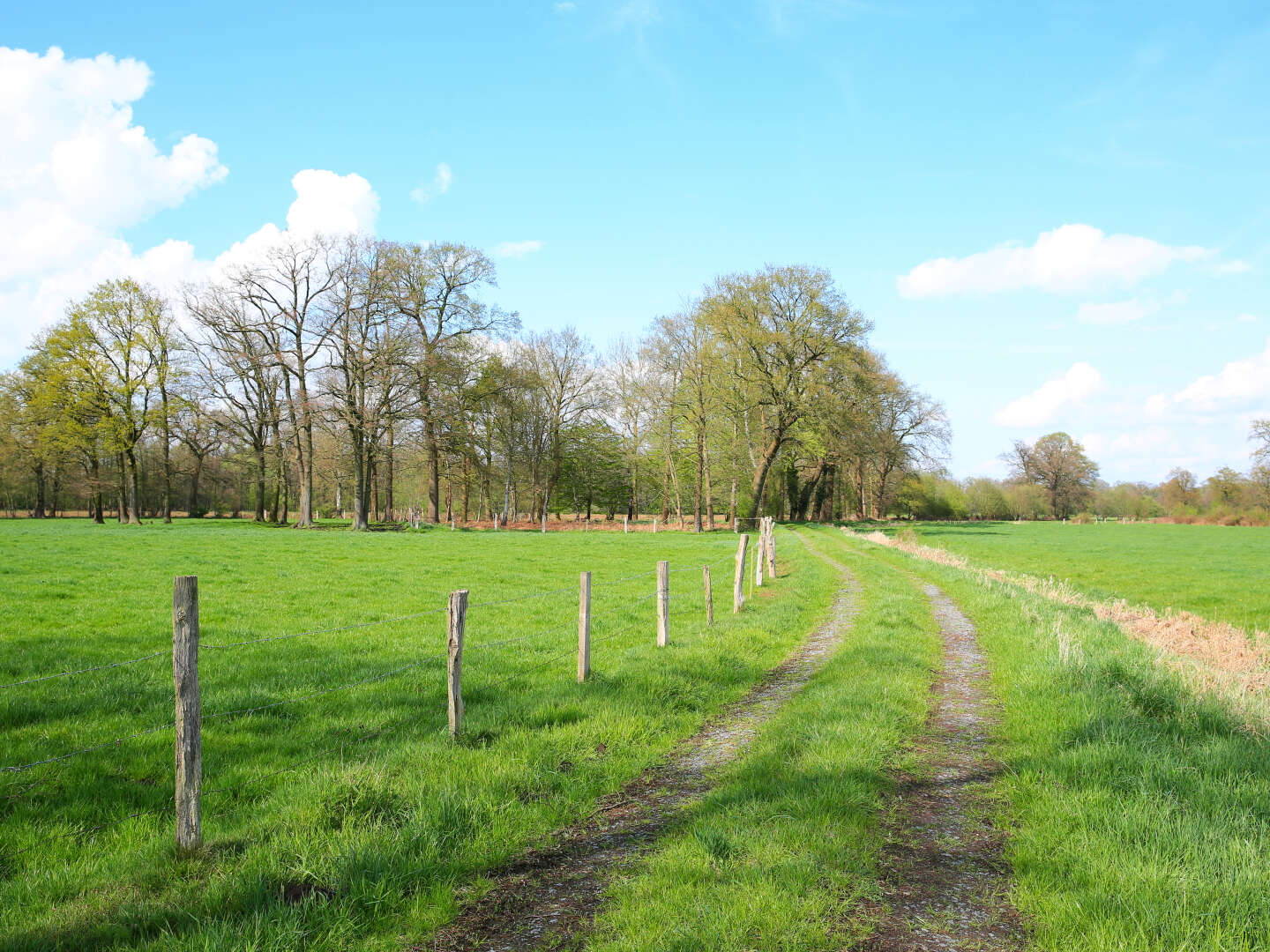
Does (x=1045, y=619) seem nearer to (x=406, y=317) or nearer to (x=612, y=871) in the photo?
(x=612, y=871)

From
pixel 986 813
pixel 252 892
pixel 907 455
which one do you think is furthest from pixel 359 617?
pixel 907 455

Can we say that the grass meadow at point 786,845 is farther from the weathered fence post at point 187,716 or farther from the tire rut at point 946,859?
the weathered fence post at point 187,716

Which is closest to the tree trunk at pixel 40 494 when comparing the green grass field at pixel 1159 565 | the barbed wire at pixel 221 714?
the barbed wire at pixel 221 714

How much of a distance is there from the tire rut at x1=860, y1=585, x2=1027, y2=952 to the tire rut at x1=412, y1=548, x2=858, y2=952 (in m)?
1.56

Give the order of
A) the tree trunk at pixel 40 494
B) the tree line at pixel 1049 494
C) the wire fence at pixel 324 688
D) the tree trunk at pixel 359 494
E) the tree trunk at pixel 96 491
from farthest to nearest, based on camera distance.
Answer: the tree line at pixel 1049 494 → the tree trunk at pixel 40 494 → the tree trunk at pixel 96 491 → the tree trunk at pixel 359 494 → the wire fence at pixel 324 688

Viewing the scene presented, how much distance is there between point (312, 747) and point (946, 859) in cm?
552

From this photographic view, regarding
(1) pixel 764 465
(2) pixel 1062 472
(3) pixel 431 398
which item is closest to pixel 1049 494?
(2) pixel 1062 472

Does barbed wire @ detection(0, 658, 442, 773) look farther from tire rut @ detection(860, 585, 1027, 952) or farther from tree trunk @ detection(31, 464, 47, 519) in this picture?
tree trunk @ detection(31, 464, 47, 519)

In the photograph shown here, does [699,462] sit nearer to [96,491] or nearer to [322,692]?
[96,491]

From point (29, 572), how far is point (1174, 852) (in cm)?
2174

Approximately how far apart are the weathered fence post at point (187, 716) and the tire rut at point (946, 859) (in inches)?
166

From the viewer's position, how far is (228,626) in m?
11.4

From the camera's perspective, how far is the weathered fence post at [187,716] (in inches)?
171

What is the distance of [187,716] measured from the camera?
4.44m
